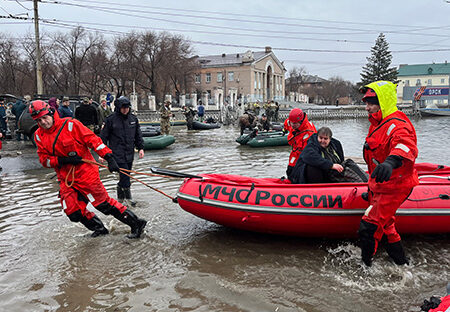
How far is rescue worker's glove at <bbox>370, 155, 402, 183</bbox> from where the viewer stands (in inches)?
116

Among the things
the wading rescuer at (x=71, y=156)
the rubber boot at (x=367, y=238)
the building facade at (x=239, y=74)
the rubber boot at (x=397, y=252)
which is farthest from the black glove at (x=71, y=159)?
the building facade at (x=239, y=74)

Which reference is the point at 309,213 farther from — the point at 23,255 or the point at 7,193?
the point at 7,193

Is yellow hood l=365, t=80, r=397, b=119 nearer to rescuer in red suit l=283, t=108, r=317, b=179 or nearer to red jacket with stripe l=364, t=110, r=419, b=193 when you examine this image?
red jacket with stripe l=364, t=110, r=419, b=193

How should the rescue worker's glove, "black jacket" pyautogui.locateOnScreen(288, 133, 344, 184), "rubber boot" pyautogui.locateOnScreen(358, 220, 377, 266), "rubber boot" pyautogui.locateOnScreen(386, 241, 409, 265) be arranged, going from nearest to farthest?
the rescue worker's glove
"rubber boot" pyautogui.locateOnScreen(358, 220, 377, 266)
"rubber boot" pyautogui.locateOnScreen(386, 241, 409, 265)
"black jacket" pyautogui.locateOnScreen(288, 133, 344, 184)

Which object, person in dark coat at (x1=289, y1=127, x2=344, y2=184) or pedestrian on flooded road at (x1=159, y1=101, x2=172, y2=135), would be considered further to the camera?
pedestrian on flooded road at (x1=159, y1=101, x2=172, y2=135)

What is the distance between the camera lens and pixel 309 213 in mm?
3982

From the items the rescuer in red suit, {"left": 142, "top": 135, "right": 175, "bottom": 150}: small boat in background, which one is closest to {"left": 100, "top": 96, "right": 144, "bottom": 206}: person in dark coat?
the rescuer in red suit

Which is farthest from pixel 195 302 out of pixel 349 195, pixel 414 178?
pixel 414 178

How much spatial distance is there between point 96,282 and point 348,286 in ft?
7.84

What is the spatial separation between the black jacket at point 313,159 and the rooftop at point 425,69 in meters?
82.2

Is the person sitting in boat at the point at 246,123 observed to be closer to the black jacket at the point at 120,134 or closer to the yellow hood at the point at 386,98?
the black jacket at the point at 120,134

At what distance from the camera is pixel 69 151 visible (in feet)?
13.4

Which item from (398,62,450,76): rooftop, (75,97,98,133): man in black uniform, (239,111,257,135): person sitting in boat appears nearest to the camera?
(75,97,98,133): man in black uniform

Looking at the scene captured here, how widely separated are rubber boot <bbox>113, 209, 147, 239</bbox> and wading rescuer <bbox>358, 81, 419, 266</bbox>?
2594mm
